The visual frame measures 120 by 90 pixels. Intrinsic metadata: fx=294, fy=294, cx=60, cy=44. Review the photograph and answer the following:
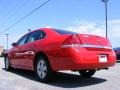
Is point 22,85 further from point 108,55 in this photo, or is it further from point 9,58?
point 9,58

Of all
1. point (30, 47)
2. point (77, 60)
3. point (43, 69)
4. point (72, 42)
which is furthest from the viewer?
point (30, 47)

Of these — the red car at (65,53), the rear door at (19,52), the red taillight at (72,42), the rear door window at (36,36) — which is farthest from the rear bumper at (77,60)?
the rear door at (19,52)

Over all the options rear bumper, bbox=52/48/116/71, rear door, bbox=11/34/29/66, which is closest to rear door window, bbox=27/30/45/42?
rear door, bbox=11/34/29/66

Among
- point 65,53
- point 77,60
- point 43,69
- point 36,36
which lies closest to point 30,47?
point 36,36

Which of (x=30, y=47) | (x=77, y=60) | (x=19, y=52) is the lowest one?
(x=77, y=60)

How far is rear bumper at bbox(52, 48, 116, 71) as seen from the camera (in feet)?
22.1

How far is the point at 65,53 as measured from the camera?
272 inches

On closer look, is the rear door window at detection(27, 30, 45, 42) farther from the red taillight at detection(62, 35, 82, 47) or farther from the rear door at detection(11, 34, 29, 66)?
the red taillight at detection(62, 35, 82, 47)

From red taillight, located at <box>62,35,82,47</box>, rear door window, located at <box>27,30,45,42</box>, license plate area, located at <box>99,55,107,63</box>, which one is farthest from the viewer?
rear door window, located at <box>27,30,45,42</box>

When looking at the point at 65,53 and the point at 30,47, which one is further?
the point at 30,47

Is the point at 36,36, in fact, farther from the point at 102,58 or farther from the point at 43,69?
the point at 102,58

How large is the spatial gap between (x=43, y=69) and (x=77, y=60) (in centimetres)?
131

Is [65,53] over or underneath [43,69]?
over

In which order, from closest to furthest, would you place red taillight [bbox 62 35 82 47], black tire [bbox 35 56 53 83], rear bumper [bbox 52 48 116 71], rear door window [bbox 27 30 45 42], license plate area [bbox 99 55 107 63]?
rear bumper [bbox 52 48 116 71] → red taillight [bbox 62 35 82 47] → license plate area [bbox 99 55 107 63] → black tire [bbox 35 56 53 83] → rear door window [bbox 27 30 45 42]
